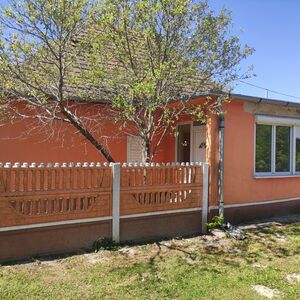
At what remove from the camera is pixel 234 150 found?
31.1 feet

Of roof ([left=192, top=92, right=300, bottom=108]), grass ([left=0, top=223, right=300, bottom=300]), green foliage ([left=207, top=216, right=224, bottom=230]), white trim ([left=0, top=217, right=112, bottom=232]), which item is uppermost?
roof ([left=192, top=92, right=300, bottom=108])

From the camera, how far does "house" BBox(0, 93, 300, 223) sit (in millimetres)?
8977

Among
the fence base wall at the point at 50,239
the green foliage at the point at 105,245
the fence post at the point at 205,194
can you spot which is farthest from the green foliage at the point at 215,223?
the fence base wall at the point at 50,239

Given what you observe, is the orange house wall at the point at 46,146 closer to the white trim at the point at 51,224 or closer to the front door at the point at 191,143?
the front door at the point at 191,143

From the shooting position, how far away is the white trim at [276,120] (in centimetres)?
1001

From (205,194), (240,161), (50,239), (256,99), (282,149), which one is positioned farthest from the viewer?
(282,149)

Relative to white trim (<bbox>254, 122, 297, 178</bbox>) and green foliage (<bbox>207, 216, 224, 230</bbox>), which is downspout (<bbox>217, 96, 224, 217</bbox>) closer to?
green foliage (<bbox>207, 216, 224, 230</bbox>)

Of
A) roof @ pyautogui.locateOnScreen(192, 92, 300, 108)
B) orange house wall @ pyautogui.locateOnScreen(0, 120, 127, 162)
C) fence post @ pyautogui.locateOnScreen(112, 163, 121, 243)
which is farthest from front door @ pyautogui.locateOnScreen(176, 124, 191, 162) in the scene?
fence post @ pyautogui.locateOnScreen(112, 163, 121, 243)

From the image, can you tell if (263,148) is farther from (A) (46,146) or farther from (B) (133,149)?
(A) (46,146)

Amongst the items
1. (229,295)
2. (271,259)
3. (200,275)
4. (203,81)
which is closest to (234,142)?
(203,81)

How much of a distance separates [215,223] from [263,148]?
112 inches

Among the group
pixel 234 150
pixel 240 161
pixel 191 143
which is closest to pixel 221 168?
pixel 234 150

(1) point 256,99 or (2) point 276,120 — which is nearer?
(1) point 256,99

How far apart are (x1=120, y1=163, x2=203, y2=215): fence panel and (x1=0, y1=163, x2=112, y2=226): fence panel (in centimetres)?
41
